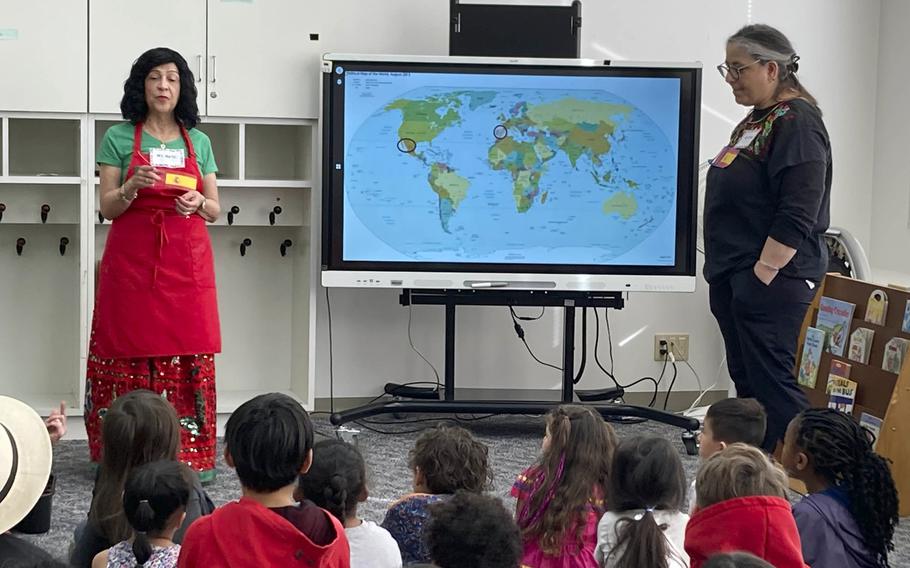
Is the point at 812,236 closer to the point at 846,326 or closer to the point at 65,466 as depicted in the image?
the point at 846,326

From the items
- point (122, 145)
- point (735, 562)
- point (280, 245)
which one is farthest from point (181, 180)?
point (735, 562)

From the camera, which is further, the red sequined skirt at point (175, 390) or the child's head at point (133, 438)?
the red sequined skirt at point (175, 390)

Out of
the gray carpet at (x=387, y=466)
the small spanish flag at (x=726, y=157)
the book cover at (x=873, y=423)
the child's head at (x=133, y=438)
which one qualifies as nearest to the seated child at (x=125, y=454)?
the child's head at (x=133, y=438)

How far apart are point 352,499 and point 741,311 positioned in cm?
183

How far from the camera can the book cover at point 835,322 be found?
4.14m

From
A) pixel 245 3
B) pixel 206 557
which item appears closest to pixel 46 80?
pixel 245 3

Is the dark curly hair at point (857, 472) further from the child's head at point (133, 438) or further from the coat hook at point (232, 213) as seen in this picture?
the coat hook at point (232, 213)

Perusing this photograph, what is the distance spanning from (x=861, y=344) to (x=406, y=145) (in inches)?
73.5

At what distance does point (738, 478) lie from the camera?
88.7 inches

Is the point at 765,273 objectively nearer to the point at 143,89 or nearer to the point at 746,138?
the point at 746,138

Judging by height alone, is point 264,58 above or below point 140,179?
above

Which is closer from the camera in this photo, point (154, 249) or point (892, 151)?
point (154, 249)

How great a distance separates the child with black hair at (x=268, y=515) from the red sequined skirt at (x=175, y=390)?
200 cm

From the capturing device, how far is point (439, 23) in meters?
5.25
